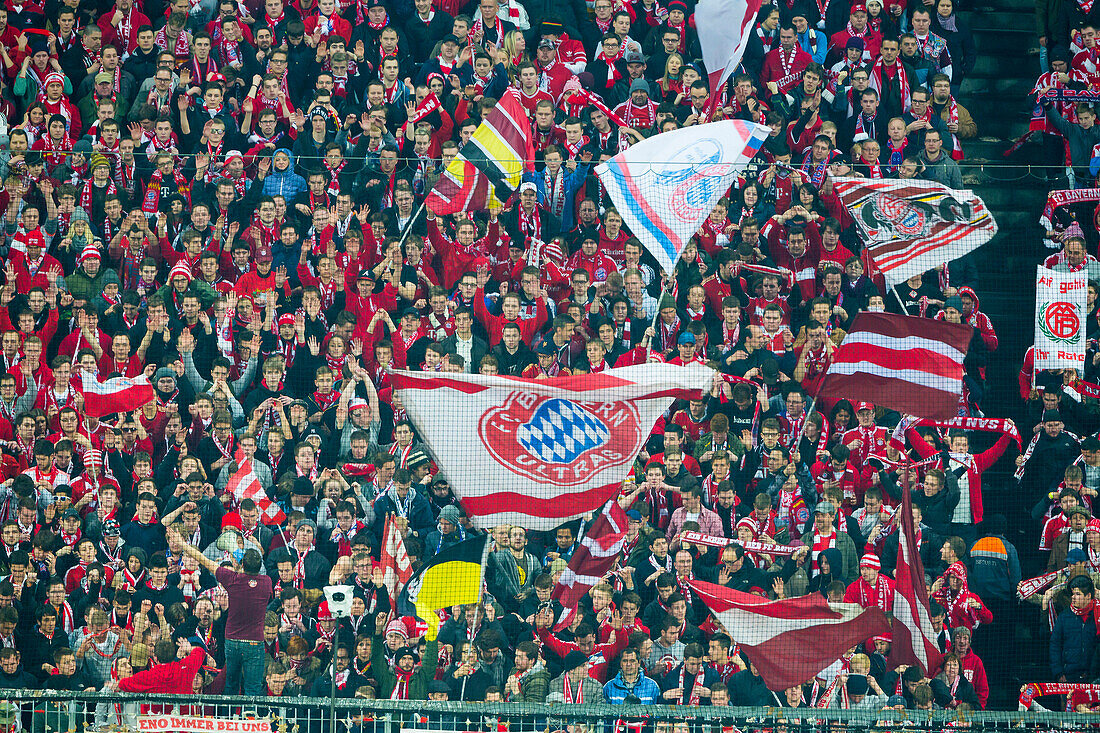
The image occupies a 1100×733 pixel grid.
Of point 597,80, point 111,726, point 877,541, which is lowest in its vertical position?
point 111,726

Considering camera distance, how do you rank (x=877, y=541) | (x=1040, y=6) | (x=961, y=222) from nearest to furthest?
1. (x=877, y=541)
2. (x=961, y=222)
3. (x=1040, y=6)

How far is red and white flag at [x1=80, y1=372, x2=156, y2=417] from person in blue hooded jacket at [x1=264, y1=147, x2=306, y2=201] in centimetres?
164

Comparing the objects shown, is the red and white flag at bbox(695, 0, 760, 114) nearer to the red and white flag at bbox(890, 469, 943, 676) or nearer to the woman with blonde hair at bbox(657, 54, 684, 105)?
the woman with blonde hair at bbox(657, 54, 684, 105)

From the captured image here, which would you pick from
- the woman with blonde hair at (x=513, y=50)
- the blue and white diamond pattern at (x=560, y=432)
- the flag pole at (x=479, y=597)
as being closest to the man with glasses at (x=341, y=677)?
the flag pole at (x=479, y=597)

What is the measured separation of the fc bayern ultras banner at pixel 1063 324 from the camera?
913 centimetres

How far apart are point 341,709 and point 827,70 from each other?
235 inches

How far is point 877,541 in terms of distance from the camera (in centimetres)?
867

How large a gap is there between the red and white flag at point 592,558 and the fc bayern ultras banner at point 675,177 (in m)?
1.85

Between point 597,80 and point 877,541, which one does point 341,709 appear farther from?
point 597,80

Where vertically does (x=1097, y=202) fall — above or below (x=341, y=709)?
above

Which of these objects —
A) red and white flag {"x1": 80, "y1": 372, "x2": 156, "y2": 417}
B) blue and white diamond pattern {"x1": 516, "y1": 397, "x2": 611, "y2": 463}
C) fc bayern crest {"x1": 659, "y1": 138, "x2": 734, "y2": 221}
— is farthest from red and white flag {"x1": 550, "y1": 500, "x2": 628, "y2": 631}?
red and white flag {"x1": 80, "y1": 372, "x2": 156, "y2": 417}

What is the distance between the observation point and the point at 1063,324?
30.0ft

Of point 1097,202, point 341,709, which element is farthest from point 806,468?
point 341,709

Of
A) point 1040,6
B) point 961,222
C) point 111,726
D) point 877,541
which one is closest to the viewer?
point 111,726
